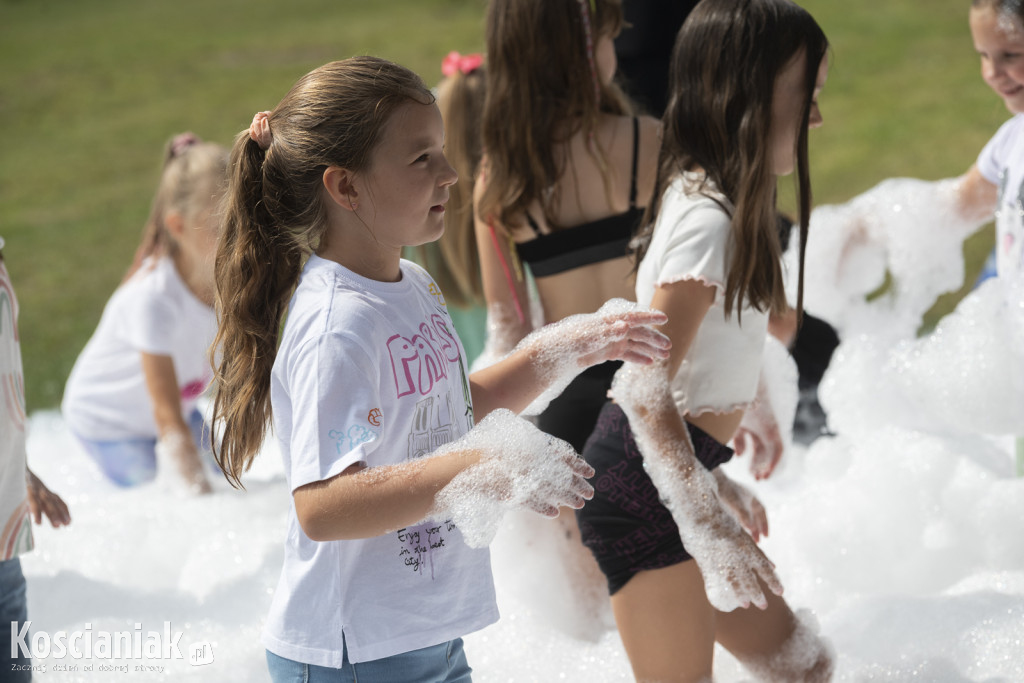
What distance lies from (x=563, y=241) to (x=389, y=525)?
1.28 metres

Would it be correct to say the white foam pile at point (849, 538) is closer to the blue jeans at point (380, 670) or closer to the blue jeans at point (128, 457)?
the blue jeans at point (128, 457)

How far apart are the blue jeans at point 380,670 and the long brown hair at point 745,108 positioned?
34.6 inches

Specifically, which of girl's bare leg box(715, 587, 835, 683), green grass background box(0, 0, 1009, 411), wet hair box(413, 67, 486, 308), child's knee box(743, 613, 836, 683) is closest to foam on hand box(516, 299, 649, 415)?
girl's bare leg box(715, 587, 835, 683)

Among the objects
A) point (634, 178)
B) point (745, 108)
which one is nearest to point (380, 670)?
point (745, 108)

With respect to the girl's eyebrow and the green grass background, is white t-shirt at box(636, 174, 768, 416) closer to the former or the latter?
the girl's eyebrow

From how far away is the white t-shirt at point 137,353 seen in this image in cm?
356

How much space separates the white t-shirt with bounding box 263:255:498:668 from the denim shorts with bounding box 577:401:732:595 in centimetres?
48

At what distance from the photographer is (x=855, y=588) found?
3002 mm

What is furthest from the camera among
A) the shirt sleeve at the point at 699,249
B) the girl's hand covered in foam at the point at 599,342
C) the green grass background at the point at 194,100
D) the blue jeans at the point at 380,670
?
the green grass background at the point at 194,100

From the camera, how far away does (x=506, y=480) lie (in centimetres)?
161

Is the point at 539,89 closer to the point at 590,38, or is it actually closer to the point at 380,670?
the point at 590,38

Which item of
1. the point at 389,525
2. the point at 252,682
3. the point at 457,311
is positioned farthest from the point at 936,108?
the point at 389,525

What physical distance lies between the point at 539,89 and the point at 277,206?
3.60 feet
